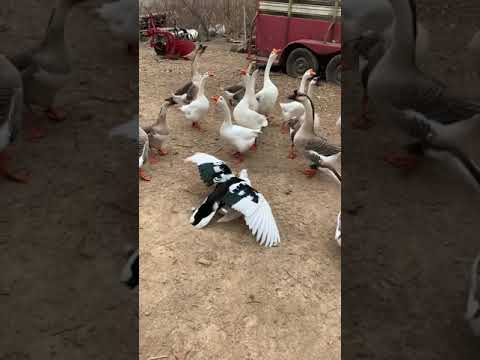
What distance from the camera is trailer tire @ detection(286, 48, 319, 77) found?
657 cm

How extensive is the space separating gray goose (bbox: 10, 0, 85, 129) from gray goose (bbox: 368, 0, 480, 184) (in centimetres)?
67

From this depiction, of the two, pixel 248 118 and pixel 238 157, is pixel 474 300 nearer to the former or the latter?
pixel 238 157

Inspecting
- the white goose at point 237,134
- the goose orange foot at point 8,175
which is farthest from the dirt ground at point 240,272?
the goose orange foot at point 8,175

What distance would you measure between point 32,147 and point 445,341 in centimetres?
104

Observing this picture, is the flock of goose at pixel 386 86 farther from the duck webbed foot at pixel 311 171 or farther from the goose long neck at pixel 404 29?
the duck webbed foot at pixel 311 171

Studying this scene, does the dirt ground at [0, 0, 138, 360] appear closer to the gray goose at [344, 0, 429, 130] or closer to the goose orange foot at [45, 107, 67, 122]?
the goose orange foot at [45, 107, 67, 122]

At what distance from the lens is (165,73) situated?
6.89 metres

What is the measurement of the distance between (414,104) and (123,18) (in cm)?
67

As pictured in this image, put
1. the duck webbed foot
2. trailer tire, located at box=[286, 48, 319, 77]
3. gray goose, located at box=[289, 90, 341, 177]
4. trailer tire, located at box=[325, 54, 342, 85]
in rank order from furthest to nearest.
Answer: trailer tire, located at box=[286, 48, 319, 77] < trailer tire, located at box=[325, 54, 342, 85] < the duck webbed foot < gray goose, located at box=[289, 90, 341, 177]

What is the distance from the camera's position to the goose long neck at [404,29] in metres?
0.83

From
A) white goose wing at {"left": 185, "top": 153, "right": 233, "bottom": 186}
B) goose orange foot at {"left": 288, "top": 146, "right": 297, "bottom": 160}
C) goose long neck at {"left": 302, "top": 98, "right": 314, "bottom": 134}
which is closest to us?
white goose wing at {"left": 185, "top": 153, "right": 233, "bottom": 186}

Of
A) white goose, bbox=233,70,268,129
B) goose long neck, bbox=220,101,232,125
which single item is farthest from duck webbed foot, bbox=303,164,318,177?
goose long neck, bbox=220,101,232,125

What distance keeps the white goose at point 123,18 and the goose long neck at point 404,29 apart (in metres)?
0.55

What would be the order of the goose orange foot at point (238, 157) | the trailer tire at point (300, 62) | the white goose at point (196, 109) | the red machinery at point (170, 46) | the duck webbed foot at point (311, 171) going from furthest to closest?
the red machinery at point (170, 46), the trailer tire at point (300, 62), the white goose at point (196, 109), the goose orange foot at point (238, 157), the duck webbed foot at point (311, 171)
